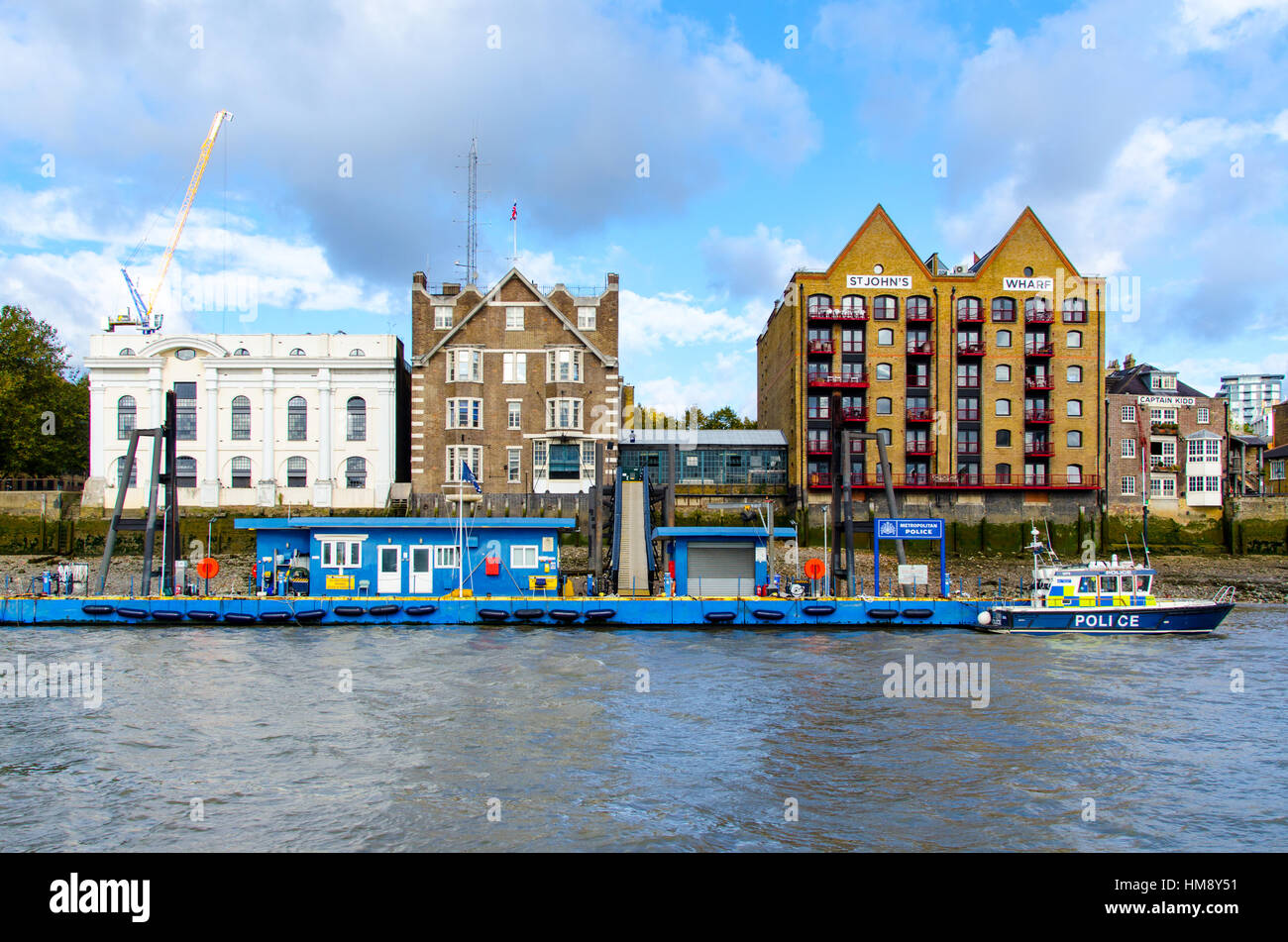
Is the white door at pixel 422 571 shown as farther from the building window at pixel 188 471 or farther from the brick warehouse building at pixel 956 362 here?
the brick warehouse building at pixel 956 362

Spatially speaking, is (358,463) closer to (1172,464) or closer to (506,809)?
(506,809)

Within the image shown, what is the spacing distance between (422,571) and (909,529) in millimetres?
20838

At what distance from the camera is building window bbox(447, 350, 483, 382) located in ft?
202

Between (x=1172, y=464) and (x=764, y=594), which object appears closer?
(x=764, y=594)

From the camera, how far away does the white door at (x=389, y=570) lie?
40.4m

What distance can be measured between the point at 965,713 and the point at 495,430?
4393 centimetres

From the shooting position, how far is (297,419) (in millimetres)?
62031

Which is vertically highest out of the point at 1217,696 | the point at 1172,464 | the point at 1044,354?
the point at 1044,354

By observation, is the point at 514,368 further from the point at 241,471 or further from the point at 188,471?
the point at 188,471

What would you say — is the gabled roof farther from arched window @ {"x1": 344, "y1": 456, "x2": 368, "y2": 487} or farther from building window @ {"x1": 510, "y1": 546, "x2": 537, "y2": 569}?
building window @ {"x1": 510, "y1": 546, "x2": 537, "y2": 569}
